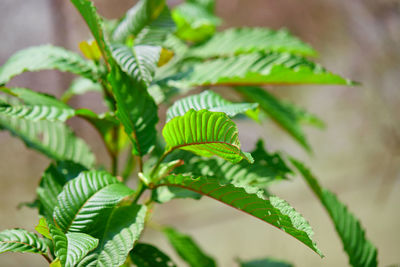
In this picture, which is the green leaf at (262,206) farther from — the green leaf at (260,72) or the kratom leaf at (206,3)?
the kratom leaf at (206,3)

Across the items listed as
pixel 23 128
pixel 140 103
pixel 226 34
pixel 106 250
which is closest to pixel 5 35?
pixel 23 128

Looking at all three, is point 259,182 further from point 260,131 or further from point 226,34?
point 260,131

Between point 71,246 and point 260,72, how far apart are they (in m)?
0.53

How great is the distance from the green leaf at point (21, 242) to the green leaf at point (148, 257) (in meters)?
0.23

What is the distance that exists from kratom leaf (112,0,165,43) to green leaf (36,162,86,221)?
1.06ft

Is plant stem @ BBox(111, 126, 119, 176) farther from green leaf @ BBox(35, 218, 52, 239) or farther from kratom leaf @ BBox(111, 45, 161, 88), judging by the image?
green leaf @ BBox(35, 218, 52, 239)

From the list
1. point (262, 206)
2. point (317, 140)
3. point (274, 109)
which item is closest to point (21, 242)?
point (262, 206)

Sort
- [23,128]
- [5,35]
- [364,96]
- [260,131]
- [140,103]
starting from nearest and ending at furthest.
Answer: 1. [140,103]
2. [23,128]
3. [5,35]
4. [260,131]
5. [364,96]

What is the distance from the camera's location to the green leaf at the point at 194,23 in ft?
3.76

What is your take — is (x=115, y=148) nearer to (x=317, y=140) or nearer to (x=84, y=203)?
(x=84, y=203)

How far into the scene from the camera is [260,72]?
88 centimetres

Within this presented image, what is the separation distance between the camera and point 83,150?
1.05 m

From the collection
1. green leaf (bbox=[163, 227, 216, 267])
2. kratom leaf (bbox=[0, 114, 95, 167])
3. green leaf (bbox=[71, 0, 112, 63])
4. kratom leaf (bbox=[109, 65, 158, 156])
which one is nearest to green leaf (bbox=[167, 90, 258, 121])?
kratom leaf (bbox=[109, 65, 158, 156])

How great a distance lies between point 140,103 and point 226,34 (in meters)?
0.45
